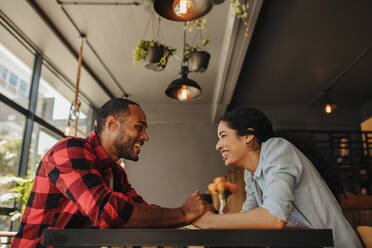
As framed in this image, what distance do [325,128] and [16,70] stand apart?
6519 millimetres

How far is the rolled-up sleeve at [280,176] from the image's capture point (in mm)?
1128

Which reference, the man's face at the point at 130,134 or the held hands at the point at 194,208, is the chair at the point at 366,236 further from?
the man's face at the point at 130,134

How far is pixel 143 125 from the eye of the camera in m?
1.60

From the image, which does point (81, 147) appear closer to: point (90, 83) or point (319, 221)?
point (319, 221)

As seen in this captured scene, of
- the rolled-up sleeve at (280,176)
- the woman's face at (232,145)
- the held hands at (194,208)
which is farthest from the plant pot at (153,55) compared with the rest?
the held hands at (194,208)

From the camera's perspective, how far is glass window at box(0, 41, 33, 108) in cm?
427

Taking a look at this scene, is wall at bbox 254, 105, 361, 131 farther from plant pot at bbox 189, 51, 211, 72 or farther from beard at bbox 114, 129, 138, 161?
beard at bbox 114, 129, 138, 161

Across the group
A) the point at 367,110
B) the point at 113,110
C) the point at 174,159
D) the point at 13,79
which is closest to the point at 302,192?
the point at 113,110

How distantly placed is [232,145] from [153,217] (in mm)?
715

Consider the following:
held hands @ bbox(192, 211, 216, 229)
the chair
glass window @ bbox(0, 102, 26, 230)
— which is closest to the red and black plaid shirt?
held hands @ bbox(192, 211, 216, 229)

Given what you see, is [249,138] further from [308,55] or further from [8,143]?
[308,55]

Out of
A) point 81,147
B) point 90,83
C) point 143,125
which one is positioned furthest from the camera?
point 90,83

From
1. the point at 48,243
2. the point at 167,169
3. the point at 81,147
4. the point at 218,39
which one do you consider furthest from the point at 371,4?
the point at 167,169

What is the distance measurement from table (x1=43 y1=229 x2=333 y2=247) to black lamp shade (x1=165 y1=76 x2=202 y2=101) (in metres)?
2.79
